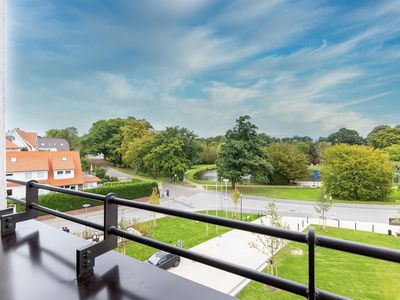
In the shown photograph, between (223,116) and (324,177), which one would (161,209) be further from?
(223,116)

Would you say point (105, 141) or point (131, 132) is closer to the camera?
point (131, 132)

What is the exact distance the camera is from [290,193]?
17.8 meters

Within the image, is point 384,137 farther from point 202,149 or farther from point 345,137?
point 202,149

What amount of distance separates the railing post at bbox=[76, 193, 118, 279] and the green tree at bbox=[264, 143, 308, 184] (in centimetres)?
1996

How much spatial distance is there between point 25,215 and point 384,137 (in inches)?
1261

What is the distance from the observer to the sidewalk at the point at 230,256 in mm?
4845

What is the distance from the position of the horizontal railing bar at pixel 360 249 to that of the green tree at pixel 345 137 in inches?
1296

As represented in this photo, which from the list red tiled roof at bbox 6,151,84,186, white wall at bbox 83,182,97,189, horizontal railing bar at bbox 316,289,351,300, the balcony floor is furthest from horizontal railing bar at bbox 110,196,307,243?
white wall at bbox 83,182,97,189

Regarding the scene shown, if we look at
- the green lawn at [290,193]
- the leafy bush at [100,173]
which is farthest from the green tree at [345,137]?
the leafy bush at [100,173]

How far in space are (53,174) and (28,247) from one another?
1045 cm

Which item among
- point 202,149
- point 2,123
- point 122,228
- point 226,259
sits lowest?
point 226,259

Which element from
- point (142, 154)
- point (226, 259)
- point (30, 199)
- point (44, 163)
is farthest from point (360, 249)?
point (142, 154)

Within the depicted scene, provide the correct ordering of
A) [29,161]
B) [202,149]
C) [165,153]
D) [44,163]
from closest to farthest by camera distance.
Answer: [29,161] → [44,163] → [165,153] → [202,149]

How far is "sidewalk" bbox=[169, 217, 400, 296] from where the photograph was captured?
484 cm
